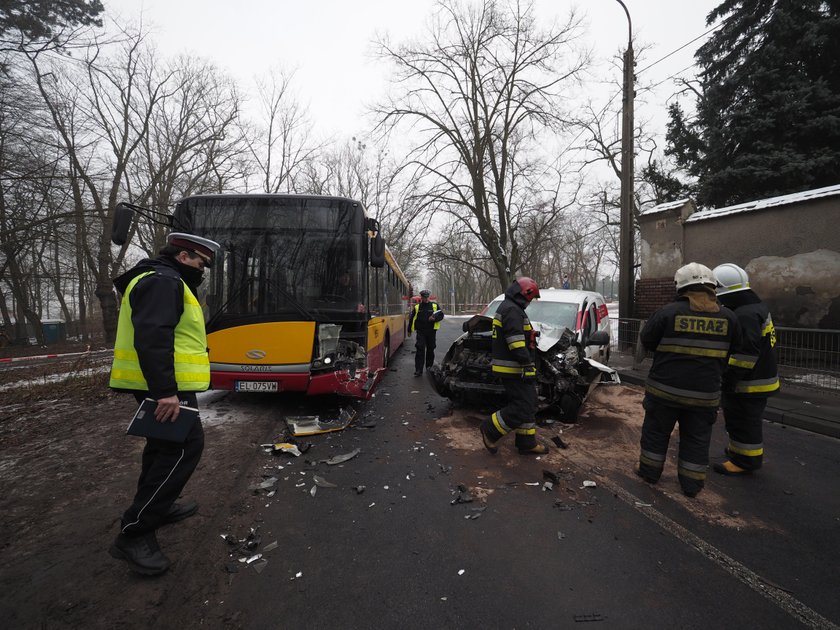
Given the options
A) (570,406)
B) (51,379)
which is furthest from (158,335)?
(51,379)

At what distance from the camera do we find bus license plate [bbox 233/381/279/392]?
516 cm

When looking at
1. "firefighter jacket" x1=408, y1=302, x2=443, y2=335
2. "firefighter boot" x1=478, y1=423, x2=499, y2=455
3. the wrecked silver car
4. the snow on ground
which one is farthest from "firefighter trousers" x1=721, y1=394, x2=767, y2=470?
the snow on ground

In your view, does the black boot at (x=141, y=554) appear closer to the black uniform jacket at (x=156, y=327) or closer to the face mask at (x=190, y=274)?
the black uniform jacket at (x=156, y=327)

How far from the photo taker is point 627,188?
9.68 metres

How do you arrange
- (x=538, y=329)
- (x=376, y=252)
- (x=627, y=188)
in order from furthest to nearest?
(x=627, y=188), (x=538, y=329), (x=376, y=252)

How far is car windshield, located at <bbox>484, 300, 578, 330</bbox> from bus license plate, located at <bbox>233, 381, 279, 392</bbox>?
12.4ft

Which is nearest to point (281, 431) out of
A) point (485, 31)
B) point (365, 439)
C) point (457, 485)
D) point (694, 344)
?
point (365, 439)

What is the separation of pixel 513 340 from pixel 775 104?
12.2 metres

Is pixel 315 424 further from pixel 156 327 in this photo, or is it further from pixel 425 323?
pixel 425 323

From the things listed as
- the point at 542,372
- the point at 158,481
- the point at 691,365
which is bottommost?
the point at 158,481

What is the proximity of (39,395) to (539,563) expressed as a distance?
839 centimetres

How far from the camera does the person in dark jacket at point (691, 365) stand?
3369 mm

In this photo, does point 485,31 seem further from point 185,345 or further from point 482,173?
point 185,345

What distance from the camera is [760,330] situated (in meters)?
3.77
